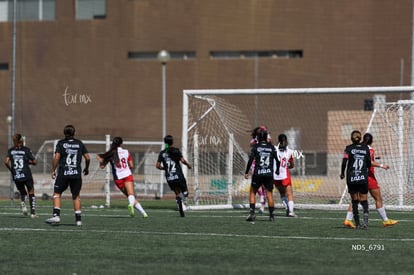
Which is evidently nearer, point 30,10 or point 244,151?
point 244,151

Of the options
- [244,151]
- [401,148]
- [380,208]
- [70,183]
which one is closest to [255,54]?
[244,151]

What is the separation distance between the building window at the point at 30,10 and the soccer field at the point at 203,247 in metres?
47.8

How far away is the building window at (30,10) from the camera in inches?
2579

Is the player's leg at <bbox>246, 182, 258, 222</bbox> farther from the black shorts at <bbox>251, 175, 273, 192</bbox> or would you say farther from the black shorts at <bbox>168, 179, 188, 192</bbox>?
the black shorts at <bbox>168, 179, 188, 192</bbox>

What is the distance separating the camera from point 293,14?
61938 millimetres

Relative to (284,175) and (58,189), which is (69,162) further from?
(284,175)

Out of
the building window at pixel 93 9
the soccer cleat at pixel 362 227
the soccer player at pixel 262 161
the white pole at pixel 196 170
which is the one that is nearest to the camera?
the soccer cleat at pixel 362 227

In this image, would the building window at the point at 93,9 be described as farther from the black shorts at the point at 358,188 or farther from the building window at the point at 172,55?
the black shorts at the point at 358,188

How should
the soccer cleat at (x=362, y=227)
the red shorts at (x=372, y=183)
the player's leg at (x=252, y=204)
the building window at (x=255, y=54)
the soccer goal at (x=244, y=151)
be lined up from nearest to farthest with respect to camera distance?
1. the soccer cleat at (x=362, y=227)
2. the red shorts at (x=372, y=183)
3. the player's leg at (x=252, y=204)
4. the soccer goal at (x=244, y=151)
5. the building window at (x=255, y=54)

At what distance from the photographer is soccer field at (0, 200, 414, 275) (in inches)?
432

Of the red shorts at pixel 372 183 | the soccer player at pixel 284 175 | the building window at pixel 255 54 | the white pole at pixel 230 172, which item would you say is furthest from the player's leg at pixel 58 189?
the building window at pixel 255 54

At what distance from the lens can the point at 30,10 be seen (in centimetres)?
6631

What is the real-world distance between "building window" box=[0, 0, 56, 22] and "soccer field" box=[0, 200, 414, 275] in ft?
157

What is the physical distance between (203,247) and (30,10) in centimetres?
5545
